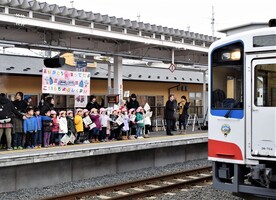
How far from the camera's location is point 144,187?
9914 millimetres

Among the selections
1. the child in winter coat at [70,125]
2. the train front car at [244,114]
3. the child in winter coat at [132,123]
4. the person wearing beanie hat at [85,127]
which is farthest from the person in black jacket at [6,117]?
the train front car at [244,114]

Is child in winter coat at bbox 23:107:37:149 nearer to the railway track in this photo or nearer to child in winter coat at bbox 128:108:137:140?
the railway track

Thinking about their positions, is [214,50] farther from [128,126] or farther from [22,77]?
[22,77]

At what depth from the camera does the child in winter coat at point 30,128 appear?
10812 mm

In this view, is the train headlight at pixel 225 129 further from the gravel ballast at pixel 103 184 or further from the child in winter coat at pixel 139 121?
the child in winter coat at pixel 139 121

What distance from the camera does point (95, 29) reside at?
12.8 meters

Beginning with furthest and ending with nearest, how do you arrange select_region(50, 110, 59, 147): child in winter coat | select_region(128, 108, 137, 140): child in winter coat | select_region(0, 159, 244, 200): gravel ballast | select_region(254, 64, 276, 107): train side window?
1. select_region(128, 108, 137, 140): child in winter coat
2. select_region(50, 110, 59, 147): child in winter coat
3. select_region(0, 159, 244, 200): gravel ballast
4. select_region(254, 64, 276, 107): train side window

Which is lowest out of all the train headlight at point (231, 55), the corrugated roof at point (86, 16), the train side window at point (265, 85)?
the train side window at point (265, 85)

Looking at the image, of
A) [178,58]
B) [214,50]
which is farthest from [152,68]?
[214,50]

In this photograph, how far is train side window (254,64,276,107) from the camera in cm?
649

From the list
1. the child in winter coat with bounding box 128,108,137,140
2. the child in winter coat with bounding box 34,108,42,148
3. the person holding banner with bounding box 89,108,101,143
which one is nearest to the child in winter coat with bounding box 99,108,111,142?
the person holding banner with bounding box 89,108,101,143

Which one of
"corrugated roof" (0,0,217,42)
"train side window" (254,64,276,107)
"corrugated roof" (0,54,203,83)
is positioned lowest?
"train side window" (254,64,276,107)

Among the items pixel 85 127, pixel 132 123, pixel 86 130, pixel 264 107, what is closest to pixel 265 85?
pixel 264 107

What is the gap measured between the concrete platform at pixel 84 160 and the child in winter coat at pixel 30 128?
738mm
